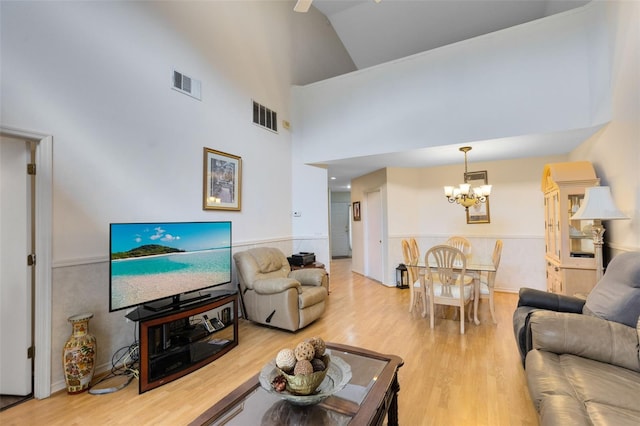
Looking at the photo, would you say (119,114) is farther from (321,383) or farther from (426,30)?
(426,30)

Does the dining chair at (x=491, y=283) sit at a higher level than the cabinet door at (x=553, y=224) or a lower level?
lower

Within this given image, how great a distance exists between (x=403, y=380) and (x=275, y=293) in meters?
1.56

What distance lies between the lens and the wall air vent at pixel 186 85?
3094 millimetres

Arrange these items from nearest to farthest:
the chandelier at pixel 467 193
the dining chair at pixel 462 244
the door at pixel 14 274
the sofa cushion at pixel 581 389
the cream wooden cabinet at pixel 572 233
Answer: the sofa cushion at pixel 581 389 < the door at pixel 14 274 < the cream wooden cabinet at pixel 572 233 < the chandelier at pixel 467 193 < the dining chair at pixel 462 244

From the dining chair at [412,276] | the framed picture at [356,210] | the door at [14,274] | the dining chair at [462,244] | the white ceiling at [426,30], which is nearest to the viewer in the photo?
the door at [14,274]

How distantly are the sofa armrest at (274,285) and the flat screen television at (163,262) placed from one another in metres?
0.39

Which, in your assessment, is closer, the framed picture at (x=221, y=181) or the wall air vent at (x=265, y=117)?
the framed picture at (x=221, y=181)

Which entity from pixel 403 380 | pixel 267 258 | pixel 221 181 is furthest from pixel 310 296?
pixel 221 181

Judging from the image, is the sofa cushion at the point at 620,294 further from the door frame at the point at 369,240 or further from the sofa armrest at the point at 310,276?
the door frame at the point at 369,240

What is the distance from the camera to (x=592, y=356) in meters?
1.62

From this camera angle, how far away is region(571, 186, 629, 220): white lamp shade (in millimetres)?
2395

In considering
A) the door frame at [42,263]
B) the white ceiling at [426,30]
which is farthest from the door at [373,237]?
the door frame at [42,263]

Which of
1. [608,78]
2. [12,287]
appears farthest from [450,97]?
[12,287]

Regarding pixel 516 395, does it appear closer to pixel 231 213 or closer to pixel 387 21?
pixel 231 213
